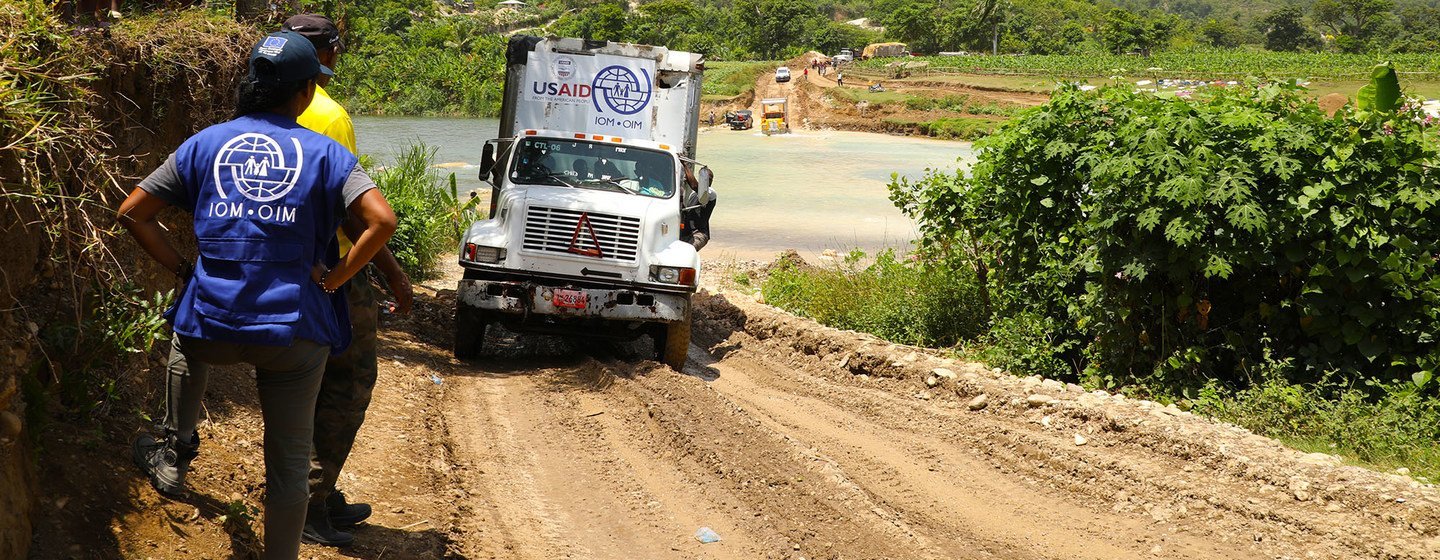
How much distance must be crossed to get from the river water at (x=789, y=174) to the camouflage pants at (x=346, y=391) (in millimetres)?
7030

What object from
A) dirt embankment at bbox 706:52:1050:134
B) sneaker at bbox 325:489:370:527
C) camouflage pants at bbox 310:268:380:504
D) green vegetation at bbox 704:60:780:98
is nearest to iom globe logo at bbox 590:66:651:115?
sneaker at bbox 325:489:370:527

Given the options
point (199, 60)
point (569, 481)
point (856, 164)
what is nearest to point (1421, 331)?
point (569, 481)

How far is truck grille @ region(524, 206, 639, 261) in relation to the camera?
9.70 m

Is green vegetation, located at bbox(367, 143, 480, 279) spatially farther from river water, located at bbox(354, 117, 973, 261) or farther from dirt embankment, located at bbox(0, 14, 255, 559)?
dirt embankment, located at bbox(0, 14, 255, 559)

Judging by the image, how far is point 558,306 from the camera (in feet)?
31.1

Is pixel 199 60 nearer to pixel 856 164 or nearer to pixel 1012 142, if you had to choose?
pixel 1012 142

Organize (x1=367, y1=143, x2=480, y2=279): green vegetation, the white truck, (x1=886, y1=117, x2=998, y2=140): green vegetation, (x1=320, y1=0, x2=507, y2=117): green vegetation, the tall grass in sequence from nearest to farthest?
the white truck, (x1=367, y1=143, x2=480, y2=279): green vegetation, (x1=886, y1=117, x2=998, y2=140): green vegetation, (x1=320, y1=0, x2=507, y2=117): green vegetation, the tall grass

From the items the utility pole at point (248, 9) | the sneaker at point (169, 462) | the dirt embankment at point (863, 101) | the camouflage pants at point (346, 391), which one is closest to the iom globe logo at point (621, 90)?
the utility pole at point (248, 9)

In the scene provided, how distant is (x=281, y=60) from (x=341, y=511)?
78.6 inches

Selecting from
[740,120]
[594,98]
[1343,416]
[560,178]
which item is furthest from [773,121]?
[1343,416]

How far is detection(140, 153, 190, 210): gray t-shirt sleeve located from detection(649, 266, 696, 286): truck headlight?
6.16 metres

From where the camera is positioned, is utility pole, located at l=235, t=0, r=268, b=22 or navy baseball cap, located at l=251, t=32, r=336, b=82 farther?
utility pole, located at l=235, t=0, r=268, b=22

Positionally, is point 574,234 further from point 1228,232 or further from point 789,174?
point 789,174

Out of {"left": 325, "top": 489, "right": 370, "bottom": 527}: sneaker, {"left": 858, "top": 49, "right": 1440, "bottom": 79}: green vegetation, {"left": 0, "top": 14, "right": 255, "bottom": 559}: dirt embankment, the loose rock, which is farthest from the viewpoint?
{"left": 858, "top": 49, "right": 1440, "bottom": 79}: green vegetation
